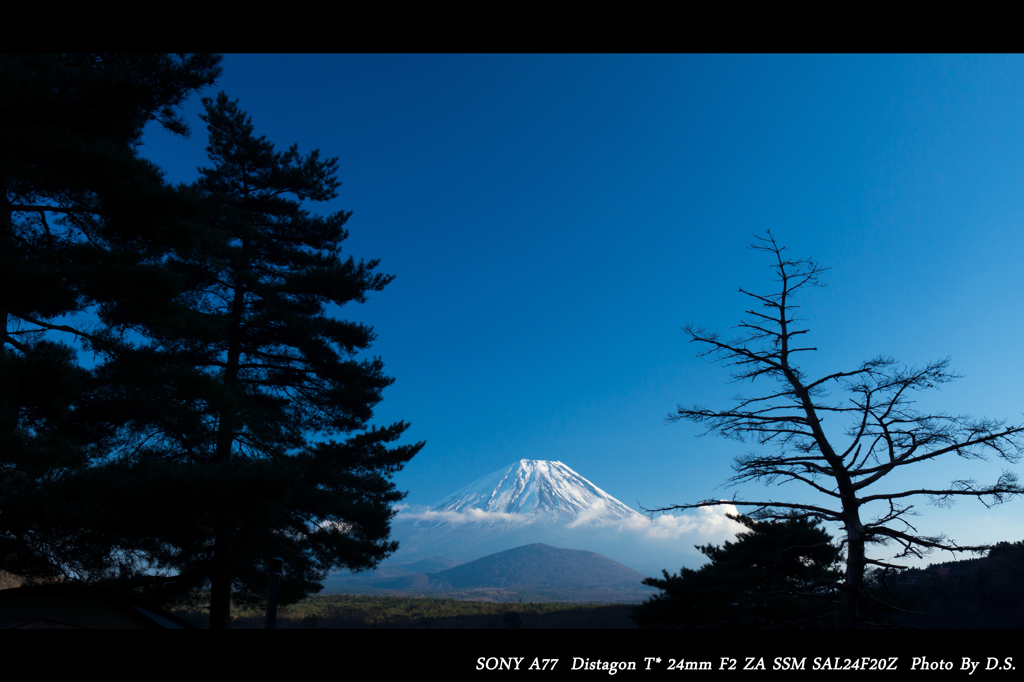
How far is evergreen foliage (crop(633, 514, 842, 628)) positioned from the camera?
12.7 m

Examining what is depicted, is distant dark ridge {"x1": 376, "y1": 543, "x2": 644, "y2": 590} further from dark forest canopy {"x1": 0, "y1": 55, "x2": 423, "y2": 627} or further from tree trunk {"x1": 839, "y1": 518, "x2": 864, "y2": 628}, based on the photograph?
tree trunk {"x1": 839, "y1": 518, "x2": 864, "y2": 628}

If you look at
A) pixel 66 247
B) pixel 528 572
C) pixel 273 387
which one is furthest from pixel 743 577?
pixel 528 572

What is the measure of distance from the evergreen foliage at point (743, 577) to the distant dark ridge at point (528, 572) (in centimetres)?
11370

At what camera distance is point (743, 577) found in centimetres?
1332

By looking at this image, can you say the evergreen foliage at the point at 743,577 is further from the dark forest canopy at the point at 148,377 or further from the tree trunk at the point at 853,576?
the dark forest canopy at the point at 148,377

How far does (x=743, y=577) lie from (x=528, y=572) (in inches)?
5125

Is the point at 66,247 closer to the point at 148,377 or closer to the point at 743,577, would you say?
the point at 148,377

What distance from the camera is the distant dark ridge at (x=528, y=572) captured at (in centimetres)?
12338

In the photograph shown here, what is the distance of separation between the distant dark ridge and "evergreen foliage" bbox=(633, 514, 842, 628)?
373ft

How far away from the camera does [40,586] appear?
5.50m

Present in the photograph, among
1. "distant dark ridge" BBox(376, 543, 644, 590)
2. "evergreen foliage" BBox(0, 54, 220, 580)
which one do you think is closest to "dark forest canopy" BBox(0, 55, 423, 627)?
"evergreen foliage" BBox(0, 54, 220, 580)

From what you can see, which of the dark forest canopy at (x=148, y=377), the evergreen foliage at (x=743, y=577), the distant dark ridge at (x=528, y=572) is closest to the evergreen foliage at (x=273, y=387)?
the dark forest canopy at (x=148, y=377)

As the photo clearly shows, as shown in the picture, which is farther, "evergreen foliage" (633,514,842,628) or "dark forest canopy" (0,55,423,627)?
"evergreen foliage" (633,514,842,628)

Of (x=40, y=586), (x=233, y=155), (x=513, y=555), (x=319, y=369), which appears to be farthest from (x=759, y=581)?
(x=513, y=555)
